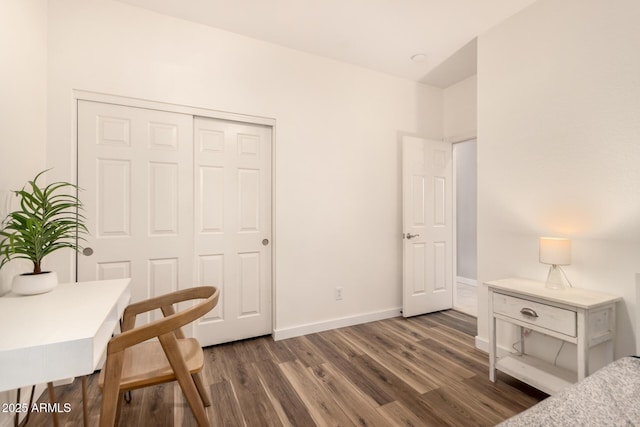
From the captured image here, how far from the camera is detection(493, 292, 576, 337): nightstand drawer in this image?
5.44 ft

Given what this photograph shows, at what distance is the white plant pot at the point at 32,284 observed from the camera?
139cm

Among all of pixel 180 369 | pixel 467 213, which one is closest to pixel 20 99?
pixel 180 369

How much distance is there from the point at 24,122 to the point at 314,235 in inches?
86.5

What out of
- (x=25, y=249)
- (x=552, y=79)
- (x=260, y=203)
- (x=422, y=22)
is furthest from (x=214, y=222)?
(x=552, y=79)

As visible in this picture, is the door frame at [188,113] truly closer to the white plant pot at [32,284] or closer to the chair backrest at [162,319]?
the white plant pot at [32,284]

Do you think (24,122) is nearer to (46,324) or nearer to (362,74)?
(46,324)

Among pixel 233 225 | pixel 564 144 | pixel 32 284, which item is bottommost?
pixel 32 284

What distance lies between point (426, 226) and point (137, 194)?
9.55ft

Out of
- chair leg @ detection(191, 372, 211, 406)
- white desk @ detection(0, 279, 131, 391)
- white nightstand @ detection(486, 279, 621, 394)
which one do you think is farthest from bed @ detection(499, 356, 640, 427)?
chair leg @ detection(191, 372, 211, 406)

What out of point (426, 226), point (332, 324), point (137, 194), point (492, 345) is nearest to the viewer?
point (492, 345)

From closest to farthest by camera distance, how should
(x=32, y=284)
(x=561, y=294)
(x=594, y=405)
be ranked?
(x=594, y=405) → (x=32, y=284) → (x=561, y=294)

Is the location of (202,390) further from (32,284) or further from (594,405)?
(594,405)

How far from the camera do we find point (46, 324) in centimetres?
105

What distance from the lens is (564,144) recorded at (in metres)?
1.98
